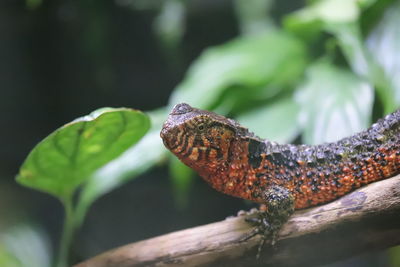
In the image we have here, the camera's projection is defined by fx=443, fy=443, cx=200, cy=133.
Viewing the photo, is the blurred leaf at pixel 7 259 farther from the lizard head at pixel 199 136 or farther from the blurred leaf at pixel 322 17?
the blurred leaf at pixel 322 17

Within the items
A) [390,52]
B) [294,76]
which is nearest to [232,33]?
[294,76]

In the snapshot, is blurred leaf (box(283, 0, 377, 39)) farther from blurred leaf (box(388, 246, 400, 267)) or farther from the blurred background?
blurred leaf (box(388, 246, 400, 267))

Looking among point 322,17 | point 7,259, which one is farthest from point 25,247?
point 322,17

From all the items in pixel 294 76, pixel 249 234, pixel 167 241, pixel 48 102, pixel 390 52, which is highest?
pixel 48 102

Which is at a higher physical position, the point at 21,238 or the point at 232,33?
the point at 232,33

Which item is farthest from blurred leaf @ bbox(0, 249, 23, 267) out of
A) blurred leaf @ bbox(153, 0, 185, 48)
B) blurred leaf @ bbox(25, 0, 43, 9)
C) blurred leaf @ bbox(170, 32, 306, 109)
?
blurred leaf @ bbox(153, 0, 185, 48)

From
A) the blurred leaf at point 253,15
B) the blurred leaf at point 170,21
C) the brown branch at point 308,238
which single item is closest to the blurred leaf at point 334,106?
the brown branch at point 308,238

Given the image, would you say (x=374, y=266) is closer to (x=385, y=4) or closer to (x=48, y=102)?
(x=385, y=4)
